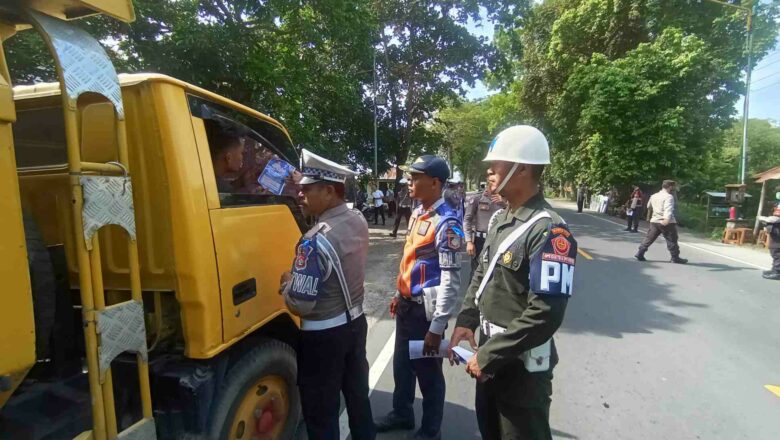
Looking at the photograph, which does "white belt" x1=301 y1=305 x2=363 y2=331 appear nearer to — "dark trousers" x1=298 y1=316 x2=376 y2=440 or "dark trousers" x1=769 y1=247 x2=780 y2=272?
"dark trousers" x1=298 y1=316 x2=376 y2=440

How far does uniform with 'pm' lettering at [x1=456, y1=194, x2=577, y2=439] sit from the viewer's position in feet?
A: 5.64

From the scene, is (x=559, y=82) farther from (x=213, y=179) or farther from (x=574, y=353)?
(x=213, y=179)

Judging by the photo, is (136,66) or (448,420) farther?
(136,66)

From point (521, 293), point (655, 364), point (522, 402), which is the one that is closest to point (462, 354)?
point (522, 402)

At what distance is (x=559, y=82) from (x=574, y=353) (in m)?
24.1

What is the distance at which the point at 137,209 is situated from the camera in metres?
1.88

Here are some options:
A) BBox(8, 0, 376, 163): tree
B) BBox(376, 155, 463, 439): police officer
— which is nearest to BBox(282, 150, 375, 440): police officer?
BBox(376, 155, 463, 439): police officer

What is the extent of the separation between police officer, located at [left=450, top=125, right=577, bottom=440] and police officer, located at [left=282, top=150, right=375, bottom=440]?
696mm

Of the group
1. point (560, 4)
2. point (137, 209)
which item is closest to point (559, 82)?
point (560, 4)

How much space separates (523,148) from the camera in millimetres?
1920

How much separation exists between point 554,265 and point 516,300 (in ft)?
0.87

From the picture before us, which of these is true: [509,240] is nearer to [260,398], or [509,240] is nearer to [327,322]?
[327,322]

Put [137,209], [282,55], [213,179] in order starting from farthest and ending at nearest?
[282,55] < [213,179] < [137,209]

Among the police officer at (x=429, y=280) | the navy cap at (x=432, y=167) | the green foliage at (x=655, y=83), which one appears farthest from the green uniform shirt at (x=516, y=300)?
the green foliage at (x=655, y=83)
